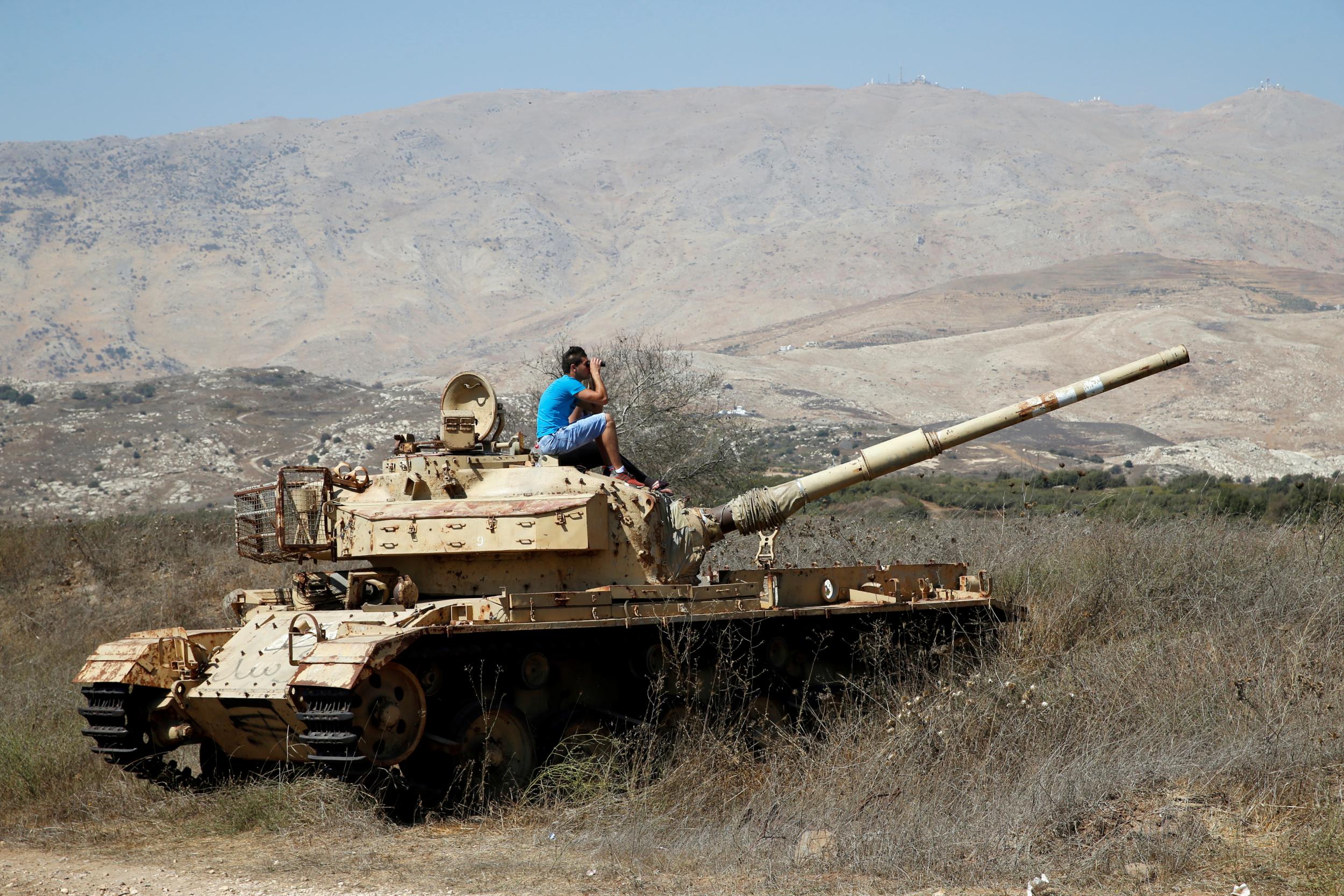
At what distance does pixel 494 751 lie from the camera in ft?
31.1

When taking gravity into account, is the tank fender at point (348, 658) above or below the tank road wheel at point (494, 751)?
above

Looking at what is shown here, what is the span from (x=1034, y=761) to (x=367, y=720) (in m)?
4.40

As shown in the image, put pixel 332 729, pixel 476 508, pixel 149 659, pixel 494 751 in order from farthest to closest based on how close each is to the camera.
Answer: pixel 476 508 → pixel 149 659 → pixel 494 751 → pixel 332 729

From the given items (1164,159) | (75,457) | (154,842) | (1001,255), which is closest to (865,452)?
(154,842)

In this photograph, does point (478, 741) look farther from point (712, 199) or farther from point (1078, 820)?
point (712, 199)

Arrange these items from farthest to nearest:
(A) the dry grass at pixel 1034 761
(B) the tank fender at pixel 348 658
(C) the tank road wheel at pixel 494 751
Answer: (C) the tank road wheel at pixel 494 751
(B) the tank fender at pixel 348 658
(A) the dry grass at pixel 1034 761

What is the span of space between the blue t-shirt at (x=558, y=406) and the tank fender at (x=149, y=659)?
299 cm

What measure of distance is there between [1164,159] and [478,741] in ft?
543

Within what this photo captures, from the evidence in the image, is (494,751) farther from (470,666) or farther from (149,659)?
(149,659)

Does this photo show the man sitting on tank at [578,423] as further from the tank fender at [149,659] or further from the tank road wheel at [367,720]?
the tank fender at [149,659]

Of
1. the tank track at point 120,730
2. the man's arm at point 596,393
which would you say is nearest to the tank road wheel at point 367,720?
the tank track at point 120,730

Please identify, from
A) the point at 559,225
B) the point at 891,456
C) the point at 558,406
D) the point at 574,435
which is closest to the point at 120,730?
the point at 574,435

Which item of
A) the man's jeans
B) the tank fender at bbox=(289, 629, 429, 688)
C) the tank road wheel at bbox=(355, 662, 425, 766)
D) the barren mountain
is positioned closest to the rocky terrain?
the barren mountain

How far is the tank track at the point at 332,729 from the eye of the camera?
8250 millimetres
